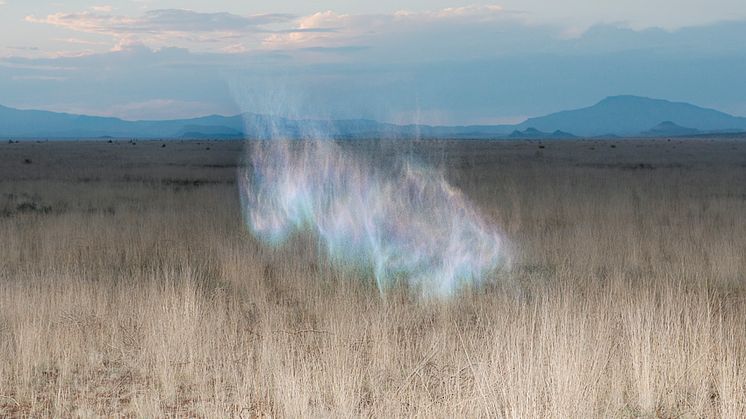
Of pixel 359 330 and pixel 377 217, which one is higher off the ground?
pixel 377 217

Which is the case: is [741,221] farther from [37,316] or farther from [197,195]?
[197,195]

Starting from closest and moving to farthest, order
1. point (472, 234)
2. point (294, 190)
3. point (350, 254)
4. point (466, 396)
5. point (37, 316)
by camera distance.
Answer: point (466, 396), point (37, 316), point (350, 254), point (472, 234), point (294, 190)

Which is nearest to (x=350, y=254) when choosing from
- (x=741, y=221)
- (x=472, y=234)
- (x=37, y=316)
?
(x=472, y=234)

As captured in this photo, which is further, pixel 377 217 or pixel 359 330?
pixel 377 217

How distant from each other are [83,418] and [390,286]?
5.18 metres

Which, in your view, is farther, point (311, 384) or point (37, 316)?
point (37, 316)

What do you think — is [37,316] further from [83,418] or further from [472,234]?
[472,234]

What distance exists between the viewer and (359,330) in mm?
7637

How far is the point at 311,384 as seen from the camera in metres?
6.11

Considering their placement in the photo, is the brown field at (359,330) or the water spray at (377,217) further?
the water spray at (377,217)

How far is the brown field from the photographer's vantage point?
18.7ft

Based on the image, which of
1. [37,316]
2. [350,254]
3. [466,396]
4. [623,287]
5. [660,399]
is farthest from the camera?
[350,254]

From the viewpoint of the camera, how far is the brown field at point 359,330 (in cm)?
570

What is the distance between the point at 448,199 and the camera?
66.7 ft
